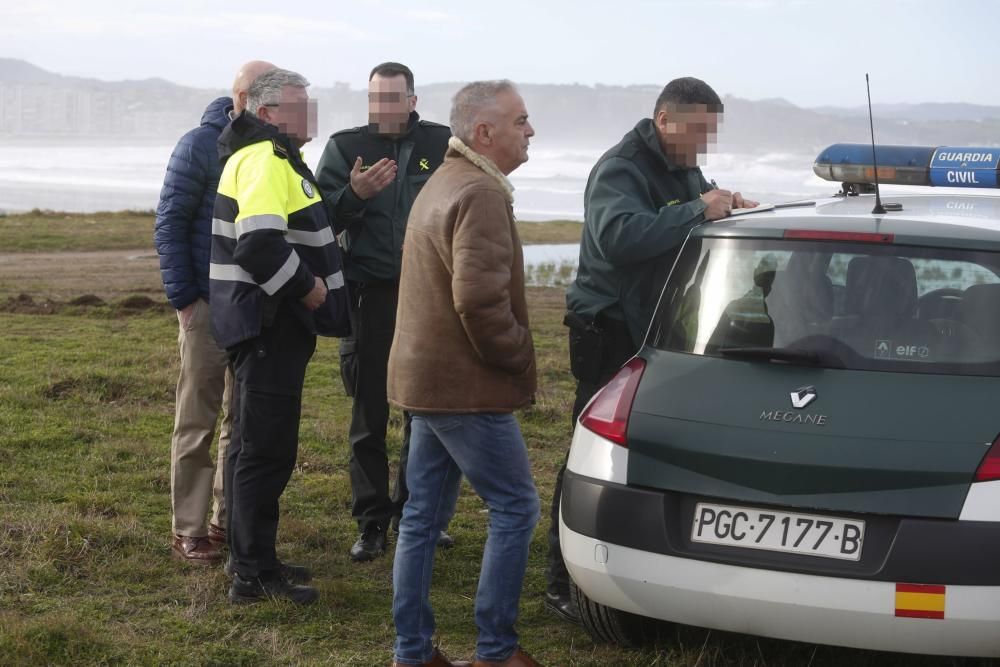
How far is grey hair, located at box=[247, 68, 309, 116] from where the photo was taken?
4734 millimetres

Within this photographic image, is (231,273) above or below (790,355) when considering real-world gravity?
above

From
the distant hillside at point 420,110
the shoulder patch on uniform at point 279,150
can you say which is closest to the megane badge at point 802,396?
the shoulder patch on uniform at point 279,150

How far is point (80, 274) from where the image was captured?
18234mm

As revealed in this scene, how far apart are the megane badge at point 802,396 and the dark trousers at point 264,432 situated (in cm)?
189

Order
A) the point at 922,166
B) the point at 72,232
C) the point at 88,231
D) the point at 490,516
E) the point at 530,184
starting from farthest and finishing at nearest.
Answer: the point at 530,184, the point at 88,231, the point at 72,232, the point at 922,166, the point at 490,516

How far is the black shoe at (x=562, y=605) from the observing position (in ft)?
15.3

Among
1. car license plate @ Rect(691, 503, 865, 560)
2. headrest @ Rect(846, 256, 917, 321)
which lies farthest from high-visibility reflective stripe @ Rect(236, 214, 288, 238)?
headrest @ Rect(846, 256, 917, 321)

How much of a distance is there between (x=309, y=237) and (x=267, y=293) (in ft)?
0.99

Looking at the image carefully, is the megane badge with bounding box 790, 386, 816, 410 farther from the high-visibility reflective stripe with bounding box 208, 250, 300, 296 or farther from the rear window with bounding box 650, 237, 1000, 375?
the high-visibility reflective stripe with bounding box 208, 250, 300, 296

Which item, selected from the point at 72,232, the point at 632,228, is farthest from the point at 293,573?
the point at 72,232

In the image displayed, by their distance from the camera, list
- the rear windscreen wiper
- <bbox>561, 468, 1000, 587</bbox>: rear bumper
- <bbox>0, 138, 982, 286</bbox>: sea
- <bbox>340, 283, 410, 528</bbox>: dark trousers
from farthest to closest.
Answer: <bbox>0, 138, 982, 286</bbox>: sea
<bbox>340, 283, 410, 528</bbox>: dark trousers
the rear windscreen wiper
<bbox>561, 468, 1000, 587</bbox>: rear bumper

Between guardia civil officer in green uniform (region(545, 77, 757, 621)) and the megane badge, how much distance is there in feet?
3.43

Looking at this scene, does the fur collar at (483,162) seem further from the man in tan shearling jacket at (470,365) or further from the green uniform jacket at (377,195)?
the green uniform jacket at (377,195)

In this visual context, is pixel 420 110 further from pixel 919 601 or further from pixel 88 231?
pixel 919 601
